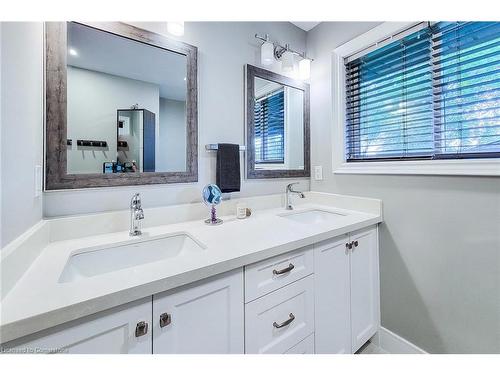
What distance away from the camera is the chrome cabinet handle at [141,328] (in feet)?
2.07

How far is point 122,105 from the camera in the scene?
1.13 m

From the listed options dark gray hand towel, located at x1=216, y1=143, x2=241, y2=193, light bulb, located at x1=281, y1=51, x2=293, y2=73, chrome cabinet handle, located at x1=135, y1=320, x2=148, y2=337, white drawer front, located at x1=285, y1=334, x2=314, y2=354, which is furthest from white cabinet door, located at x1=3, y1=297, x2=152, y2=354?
light bulb, located at x1=281, y1=51, x2=293, y2=73

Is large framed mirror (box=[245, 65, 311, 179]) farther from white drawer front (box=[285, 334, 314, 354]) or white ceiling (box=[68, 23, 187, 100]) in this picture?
white drawer front (box=[285, 334, 314, 354])

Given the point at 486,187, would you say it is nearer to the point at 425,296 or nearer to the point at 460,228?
the point at 460,228

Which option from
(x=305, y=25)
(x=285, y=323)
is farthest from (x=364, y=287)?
(x=305, y=25)

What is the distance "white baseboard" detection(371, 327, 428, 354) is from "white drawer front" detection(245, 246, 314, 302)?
86cm

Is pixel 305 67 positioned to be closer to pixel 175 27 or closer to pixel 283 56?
pixel 283 56

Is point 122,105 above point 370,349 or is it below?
above

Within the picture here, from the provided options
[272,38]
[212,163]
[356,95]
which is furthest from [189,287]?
[272,38]

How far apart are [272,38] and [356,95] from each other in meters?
0.75

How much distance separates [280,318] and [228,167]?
87 centimetres

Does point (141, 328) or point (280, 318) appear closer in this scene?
point (141, 328)

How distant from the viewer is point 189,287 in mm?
717

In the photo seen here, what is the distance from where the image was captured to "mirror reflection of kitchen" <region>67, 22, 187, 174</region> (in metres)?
1.04
